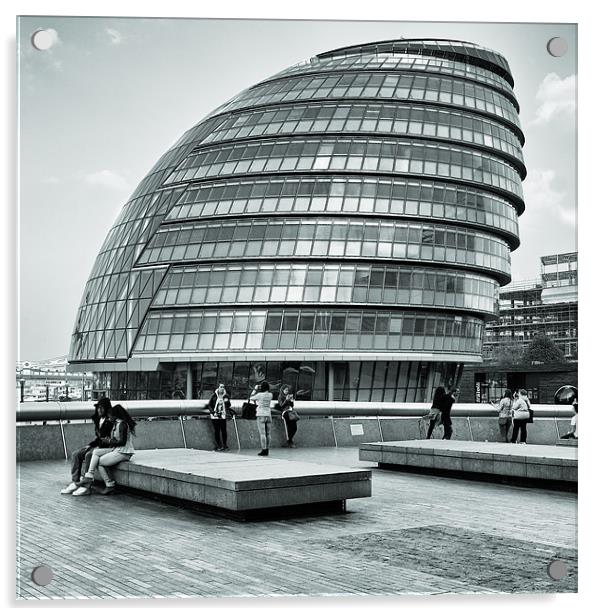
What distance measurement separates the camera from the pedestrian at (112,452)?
15367 millimetres

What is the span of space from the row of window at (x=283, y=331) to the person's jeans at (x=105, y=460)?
4015 cm

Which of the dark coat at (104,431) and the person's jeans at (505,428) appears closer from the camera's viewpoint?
the dark coat at (104,431)

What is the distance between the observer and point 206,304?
57656 mm

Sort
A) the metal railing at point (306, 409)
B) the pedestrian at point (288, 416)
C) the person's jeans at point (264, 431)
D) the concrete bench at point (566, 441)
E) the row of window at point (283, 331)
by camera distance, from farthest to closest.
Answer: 1. the row of window at point (283, 331)
2. the concrete bench at point (566, 441)
3. the pedestrian at point (288, 416)
4. the person's jeans at point (264, 431)
5. the metal railing at point (306, 409)

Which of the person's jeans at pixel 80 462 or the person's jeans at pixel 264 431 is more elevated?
the person's jeans at pixel 80 462

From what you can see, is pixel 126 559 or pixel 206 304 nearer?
pixel 126 559

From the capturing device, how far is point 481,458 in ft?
61.2

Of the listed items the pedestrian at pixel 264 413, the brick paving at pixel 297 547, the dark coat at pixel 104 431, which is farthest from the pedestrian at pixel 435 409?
the dark coat at pixel 104 431

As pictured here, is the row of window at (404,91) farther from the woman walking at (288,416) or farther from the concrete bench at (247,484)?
the concrete bench at (247,484)

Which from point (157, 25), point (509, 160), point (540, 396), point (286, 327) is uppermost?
point (509, 160)

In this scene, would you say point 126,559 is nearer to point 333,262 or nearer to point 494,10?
point 494,10

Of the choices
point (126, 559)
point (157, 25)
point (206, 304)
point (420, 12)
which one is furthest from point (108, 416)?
point (206, 304)

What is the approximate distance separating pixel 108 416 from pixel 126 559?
5.77 meters

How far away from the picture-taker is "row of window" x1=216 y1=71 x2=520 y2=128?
5838 centimetres
